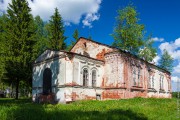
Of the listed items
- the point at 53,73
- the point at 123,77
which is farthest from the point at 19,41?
the point at 123,77

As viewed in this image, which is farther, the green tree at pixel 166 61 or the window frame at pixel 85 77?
the green tree at pixel 166 61

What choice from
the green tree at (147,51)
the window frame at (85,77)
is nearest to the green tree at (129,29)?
the green tree at (147,51)

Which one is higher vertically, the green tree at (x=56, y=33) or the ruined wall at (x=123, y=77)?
the green tree at (x=56, y=33)

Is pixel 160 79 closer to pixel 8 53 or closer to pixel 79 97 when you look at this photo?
pixel 79 97

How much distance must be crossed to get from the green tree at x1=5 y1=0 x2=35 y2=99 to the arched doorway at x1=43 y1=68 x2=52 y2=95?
6.75 metres

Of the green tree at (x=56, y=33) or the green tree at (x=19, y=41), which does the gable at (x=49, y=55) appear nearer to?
the green tree at (x=19, y=41)

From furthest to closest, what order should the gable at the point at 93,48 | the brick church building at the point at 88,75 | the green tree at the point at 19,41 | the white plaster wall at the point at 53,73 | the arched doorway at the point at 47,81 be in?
the green tree at the point at 19,41 → the gable at the point at 93,48 → the arched doorway at the point at 47,81 → the white plaster wall at the point at 53,73 → the brick church building at the point at 88,75

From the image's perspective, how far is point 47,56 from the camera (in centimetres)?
2397

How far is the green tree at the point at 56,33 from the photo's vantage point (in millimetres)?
39062

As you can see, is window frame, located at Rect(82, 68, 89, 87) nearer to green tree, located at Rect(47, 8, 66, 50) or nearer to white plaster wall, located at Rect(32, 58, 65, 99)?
white plaster wall, located at Rect(32, 58, 65, 99)

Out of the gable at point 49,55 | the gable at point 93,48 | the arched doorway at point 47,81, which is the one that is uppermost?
the gable at point 93,48

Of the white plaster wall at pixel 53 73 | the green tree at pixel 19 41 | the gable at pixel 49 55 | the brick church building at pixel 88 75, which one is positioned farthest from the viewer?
the green tree at pixel 19 41

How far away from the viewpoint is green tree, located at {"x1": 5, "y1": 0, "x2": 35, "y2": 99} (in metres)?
29.0

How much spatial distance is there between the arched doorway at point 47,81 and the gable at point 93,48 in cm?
567
